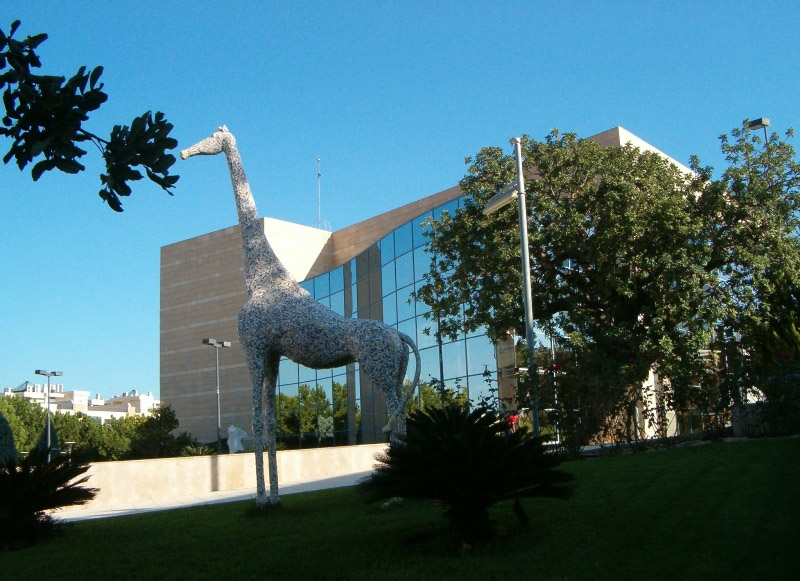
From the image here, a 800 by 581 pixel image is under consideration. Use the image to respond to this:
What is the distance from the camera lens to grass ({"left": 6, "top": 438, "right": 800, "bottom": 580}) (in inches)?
222

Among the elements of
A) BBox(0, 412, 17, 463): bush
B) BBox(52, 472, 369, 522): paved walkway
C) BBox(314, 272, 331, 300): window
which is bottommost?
BBox(52, 472, 369, 522): paved walkway

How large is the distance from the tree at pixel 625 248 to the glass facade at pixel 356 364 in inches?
161

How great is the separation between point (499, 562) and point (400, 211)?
143 ft

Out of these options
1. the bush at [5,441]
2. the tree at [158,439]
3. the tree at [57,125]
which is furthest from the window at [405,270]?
the tree at [57,125]

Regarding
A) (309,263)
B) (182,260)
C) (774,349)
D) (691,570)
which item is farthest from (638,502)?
(182,260)

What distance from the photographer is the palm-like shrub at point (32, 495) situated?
8.55 meters

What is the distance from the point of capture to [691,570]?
5273mm

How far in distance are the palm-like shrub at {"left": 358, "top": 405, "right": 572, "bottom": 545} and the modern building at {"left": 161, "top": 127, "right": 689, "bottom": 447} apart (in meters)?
10.9

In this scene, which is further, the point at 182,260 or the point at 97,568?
the point at 182,260

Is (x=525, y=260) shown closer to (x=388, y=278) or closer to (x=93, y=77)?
(x=93, y=77)

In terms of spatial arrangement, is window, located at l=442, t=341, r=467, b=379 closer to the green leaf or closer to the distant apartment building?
the green leaf

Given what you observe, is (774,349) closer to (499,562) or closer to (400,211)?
(499,562)

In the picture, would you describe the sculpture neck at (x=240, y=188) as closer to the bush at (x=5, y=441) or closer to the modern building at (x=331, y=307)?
the bush at (x=5, y=441)

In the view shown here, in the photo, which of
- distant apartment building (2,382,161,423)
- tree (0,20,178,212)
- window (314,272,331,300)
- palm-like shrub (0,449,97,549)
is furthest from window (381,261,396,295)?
distant apartment building (2,382,161,423)
